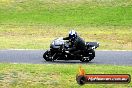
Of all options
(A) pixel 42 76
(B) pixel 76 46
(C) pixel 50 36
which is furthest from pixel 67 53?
(C) pixel 50 36

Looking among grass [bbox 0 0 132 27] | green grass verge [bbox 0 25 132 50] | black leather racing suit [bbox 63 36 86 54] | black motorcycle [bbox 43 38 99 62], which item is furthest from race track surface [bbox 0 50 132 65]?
grass [bbox 0 0 132 27]

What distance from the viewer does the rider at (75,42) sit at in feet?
66.2

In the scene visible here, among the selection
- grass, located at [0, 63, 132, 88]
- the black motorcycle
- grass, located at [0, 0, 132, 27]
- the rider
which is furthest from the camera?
grass, located at [0, 0, 132, 27]

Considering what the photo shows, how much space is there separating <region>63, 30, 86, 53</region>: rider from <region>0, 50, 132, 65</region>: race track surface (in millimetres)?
565

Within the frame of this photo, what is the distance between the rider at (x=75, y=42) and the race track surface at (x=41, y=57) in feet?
1.85

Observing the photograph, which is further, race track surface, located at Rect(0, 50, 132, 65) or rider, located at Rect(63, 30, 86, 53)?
race track surface, located at Rect(0, 50, 132, 65)

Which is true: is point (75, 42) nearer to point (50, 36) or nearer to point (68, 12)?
point (50, 36)

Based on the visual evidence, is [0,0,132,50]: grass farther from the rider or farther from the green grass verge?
the rider

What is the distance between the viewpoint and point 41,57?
21.5m

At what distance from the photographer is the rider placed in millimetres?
20188

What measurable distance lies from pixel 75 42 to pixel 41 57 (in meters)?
2.06

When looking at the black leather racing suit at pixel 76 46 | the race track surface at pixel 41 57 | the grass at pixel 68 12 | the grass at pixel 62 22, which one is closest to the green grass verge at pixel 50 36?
the grass at pixel 62 22

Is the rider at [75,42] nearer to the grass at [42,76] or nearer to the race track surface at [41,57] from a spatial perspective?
the race track surface at [41,57]

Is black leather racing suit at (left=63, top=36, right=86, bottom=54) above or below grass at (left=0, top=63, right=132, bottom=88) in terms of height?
above
